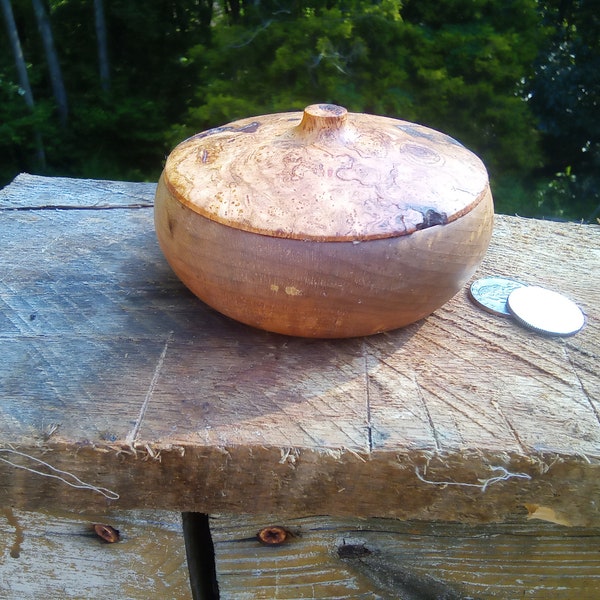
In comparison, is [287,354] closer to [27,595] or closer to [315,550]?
[315,550]

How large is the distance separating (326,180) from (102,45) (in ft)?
13.7

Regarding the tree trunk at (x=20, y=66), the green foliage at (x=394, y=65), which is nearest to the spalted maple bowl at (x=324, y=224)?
the green foliage at (x=394, y=65)

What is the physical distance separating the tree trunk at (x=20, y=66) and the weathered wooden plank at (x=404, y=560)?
401 centimetres

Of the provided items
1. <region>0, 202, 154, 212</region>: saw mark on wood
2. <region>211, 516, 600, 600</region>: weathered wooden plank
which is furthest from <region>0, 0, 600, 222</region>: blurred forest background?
<region>211, 516, 600, 600</region>: weathered wooden plank

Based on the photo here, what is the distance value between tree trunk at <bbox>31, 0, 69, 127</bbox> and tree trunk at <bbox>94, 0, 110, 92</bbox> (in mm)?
299

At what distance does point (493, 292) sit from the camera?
136 centimetres

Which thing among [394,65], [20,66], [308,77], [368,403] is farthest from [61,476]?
[20,66]

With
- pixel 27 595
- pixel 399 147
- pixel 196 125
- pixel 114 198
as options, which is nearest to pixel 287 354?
pixel 399 147

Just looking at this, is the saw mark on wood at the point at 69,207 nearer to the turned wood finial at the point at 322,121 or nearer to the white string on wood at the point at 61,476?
the turned wood finial at the point at 322,121

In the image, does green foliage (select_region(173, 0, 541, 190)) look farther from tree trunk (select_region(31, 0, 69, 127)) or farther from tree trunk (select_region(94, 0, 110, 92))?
tree trunk (select_region(31, 0, 69, 127))

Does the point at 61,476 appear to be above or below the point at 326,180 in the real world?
below

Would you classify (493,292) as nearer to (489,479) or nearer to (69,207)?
(489,479)

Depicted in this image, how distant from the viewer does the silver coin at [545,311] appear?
124 centimetres

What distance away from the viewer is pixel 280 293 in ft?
3.35
